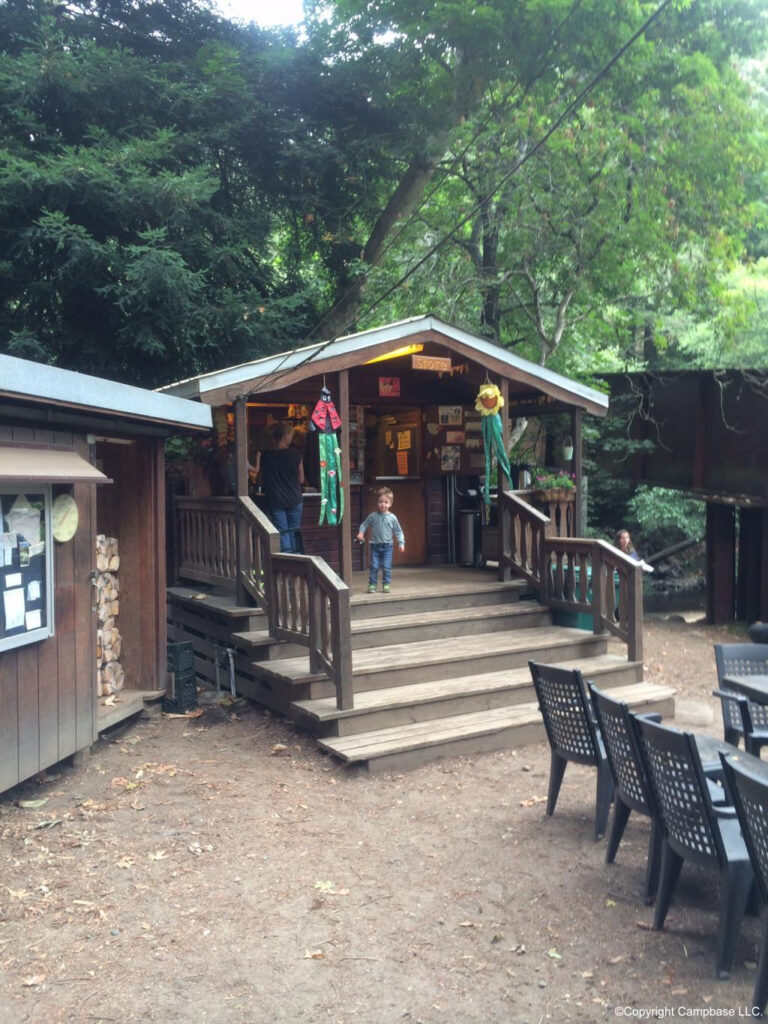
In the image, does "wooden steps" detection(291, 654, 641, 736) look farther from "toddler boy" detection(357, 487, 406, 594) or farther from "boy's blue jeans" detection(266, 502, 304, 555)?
"boy's blue jeans" detection(266, 502, 304, 555)

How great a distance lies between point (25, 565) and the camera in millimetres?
5598

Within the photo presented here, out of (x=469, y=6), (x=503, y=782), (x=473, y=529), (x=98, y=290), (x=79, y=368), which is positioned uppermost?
(x=469, y=6)

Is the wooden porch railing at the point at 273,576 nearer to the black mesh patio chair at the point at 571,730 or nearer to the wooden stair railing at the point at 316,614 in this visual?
the wooden stair railing at the point at 316,614

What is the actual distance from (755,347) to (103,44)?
1358 centimetres

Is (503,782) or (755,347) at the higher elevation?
(755,347)

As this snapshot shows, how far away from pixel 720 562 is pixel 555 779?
1050cm

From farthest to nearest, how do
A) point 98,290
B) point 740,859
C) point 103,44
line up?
point 103,44 < point 98,290 < point 740,859

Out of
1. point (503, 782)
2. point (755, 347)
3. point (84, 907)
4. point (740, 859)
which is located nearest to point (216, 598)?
point (503, 782)

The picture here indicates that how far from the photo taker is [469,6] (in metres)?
12.6

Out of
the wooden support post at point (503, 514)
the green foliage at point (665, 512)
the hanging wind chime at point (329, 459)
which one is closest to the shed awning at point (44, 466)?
the hanging wind chime at point (329, 459)

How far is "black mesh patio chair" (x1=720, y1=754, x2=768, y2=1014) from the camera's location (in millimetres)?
3104

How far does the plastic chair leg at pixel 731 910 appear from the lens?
138 inches

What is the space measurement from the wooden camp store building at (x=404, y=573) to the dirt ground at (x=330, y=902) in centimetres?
65

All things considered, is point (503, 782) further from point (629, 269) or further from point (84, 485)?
point (629, 269)
